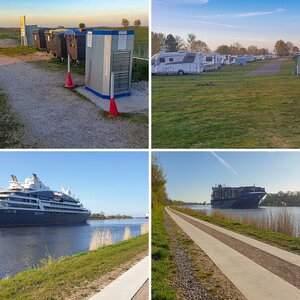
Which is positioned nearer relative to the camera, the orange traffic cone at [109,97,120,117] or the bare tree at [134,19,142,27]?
the bare tree at [134,19,142,27]

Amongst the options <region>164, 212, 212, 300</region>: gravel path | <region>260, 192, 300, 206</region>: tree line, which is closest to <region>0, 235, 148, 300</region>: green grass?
<region>164, 212, 212, 300</region>: gravel path

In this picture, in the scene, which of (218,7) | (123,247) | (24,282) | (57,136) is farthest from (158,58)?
(24,282)

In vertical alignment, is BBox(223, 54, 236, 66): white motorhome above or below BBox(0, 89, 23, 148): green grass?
above

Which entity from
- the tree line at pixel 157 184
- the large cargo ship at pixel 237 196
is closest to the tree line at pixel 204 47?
the tree line at pixel 157 184

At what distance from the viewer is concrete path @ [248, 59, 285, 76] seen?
412cm

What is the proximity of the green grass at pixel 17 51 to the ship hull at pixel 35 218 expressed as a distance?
11.0 ft

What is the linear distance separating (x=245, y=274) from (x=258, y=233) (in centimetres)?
38

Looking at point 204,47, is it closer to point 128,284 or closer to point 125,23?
point 125,23

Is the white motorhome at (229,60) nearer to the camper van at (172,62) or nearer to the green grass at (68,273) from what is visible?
the camper van at (172,62)

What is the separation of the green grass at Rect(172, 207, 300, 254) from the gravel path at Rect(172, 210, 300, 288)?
0.11 metres

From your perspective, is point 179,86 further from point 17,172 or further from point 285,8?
point 17,172

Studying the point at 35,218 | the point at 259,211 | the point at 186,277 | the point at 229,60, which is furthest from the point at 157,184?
the point at 229,60

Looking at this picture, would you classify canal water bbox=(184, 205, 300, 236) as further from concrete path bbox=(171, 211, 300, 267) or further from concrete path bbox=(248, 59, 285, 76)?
concrete path bbox=(248, 59, 285, 76)

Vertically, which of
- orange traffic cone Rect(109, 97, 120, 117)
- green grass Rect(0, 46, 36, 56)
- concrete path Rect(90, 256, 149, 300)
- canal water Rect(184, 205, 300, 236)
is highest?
green grass Rect(0, 46, 36, 56)
